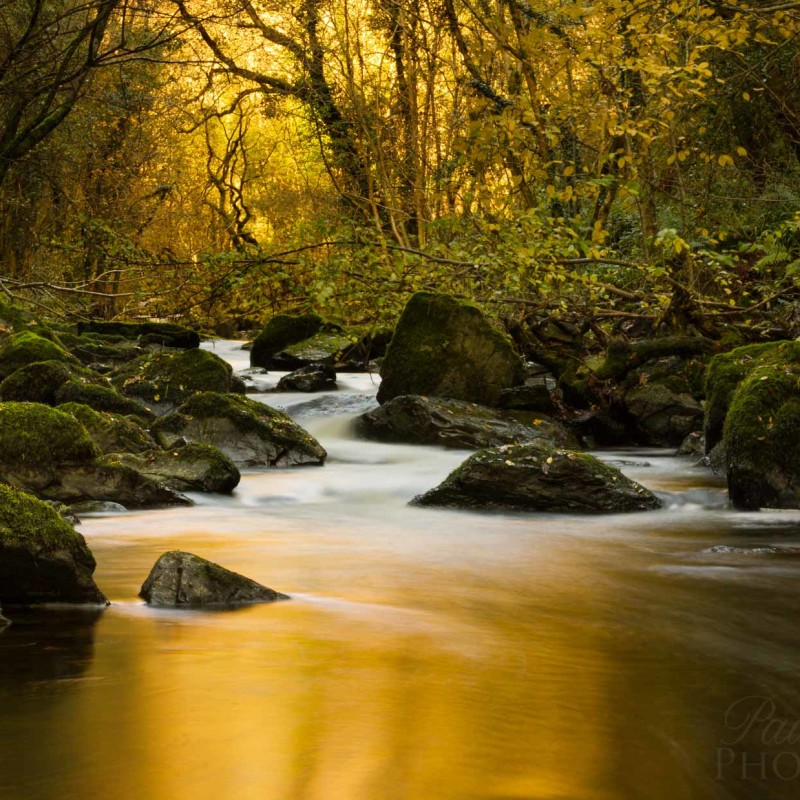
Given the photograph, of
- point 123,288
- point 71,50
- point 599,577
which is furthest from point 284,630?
point 123,288

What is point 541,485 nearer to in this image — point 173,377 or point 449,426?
point 449,426

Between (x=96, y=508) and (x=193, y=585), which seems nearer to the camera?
(x=193, y=585)

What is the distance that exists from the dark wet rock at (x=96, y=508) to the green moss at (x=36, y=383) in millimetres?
3784

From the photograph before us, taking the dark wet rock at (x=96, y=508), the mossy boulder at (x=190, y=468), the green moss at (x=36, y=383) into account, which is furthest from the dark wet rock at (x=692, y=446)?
the green moss at (x=36, y=383)

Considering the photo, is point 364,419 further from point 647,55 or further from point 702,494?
point 647,55

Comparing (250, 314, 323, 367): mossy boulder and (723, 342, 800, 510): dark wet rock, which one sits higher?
(250, 314, 323, 367): mossy boulder

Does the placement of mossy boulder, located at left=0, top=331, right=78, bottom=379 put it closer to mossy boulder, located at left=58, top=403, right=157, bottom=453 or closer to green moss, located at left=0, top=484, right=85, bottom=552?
mossy boulder, located at left=58, top=403, right=157, bottom=453

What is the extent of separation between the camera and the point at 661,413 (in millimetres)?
13703

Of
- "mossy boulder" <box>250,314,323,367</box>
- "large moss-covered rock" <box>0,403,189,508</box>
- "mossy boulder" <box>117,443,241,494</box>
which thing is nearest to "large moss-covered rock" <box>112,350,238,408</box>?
"mossy boulder" <box>117,443,241,494</box>

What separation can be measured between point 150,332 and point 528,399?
915 cm

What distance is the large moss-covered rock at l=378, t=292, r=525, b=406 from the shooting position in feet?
46.2

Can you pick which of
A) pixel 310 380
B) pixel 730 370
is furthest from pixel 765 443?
pixel 310 380

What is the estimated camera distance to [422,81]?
16031 millimetres

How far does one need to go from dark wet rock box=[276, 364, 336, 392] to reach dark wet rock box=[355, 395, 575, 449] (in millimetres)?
3497
